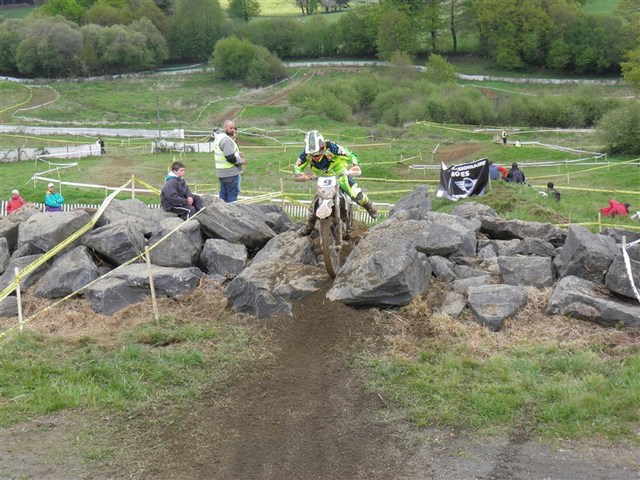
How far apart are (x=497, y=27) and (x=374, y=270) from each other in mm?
91392

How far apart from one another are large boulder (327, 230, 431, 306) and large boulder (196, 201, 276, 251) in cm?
245

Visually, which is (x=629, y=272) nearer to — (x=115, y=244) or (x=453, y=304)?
(x=453, y=304)

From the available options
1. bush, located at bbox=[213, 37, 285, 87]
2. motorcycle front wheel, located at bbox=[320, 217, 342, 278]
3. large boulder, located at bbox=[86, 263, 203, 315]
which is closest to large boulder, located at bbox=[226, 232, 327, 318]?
motorcycle front wheel, located at bbox=[320, 217, 342, 278]

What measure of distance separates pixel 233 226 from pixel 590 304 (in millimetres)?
5666

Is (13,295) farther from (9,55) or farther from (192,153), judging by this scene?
(9,55)

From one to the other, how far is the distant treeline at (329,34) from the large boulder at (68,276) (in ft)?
254

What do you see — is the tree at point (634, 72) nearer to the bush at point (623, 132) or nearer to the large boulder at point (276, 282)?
the bush at point (623, 132)

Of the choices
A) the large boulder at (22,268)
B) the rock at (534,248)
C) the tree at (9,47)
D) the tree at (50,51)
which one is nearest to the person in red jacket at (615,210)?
the rock at (534,248)

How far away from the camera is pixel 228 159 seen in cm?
1544

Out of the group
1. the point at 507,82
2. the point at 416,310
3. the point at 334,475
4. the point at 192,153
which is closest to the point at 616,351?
the point at 416,310

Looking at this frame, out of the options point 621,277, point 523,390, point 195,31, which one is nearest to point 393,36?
point 195,31

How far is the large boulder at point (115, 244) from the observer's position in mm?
12391

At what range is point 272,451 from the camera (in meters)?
7.84

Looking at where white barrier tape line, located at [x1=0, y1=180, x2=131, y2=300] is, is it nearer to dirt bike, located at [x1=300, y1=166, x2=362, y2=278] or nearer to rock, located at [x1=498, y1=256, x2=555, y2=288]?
dirt bike, located at [x1=300, y1=166, x2=362, y2=278]
